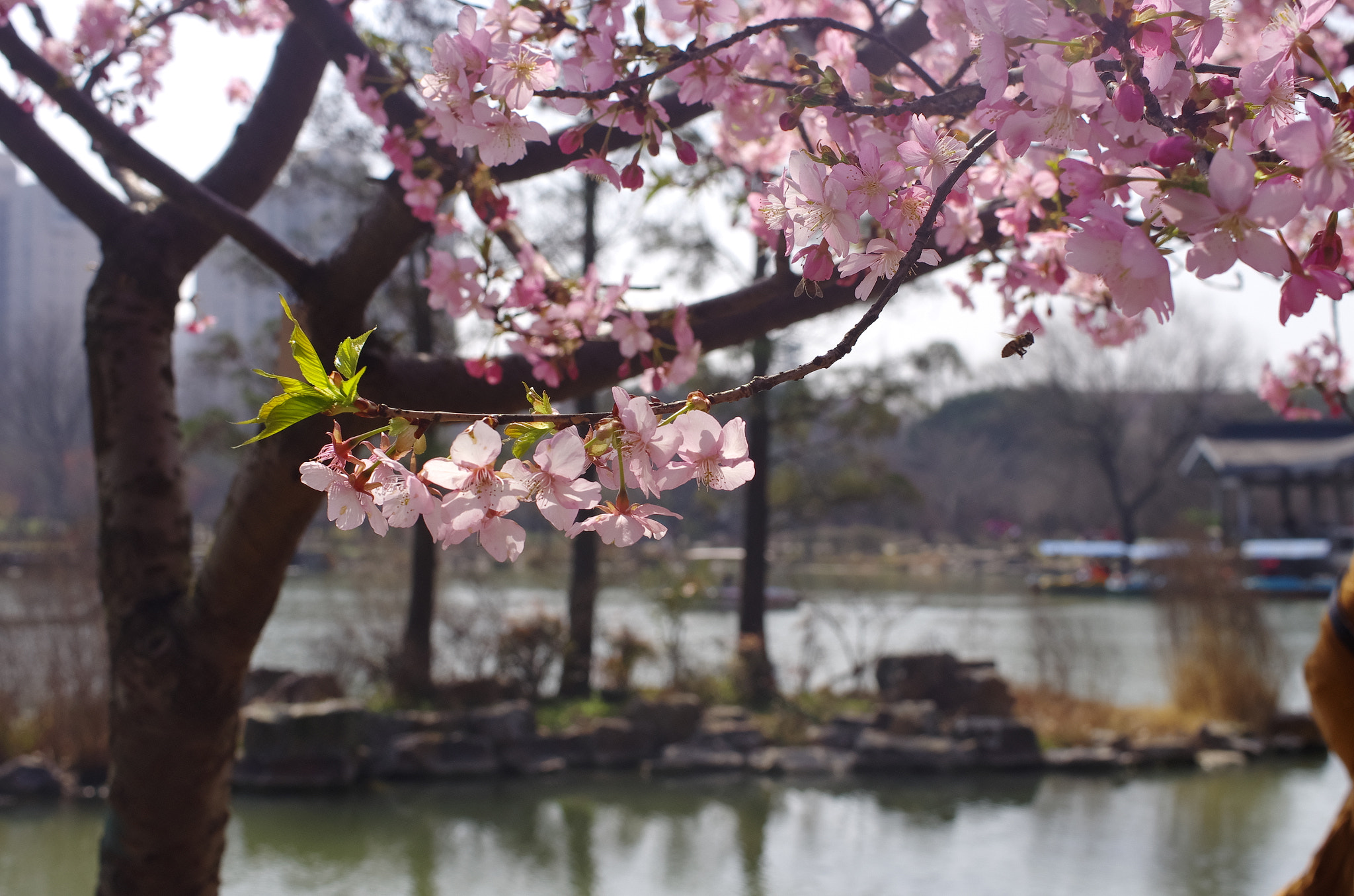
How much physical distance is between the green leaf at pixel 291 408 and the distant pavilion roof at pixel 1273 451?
Result: 22.8m

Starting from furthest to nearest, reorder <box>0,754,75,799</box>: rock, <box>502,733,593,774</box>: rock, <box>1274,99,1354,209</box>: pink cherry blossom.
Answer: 1. <box>502,733,593,774</box>: rock
2. <box>0,754,75,799</box>: rock
3. <box>1274,99,1354,209</box>: pink cherry blossom

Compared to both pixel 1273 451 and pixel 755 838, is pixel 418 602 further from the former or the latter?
pixel 1273 451

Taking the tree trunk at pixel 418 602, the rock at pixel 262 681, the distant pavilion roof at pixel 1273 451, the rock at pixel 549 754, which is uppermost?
the distant pavilion roof at pixel 1273 451

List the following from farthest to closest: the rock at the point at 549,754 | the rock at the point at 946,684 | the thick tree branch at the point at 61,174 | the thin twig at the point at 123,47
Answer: the rock at the point at 946,684 → the rock at the point at 549,754 → the thin twig at the point at 123,47 → the thick tree branch at the point at 61,174

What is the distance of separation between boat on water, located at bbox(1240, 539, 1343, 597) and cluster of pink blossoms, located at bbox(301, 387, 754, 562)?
59.8ft

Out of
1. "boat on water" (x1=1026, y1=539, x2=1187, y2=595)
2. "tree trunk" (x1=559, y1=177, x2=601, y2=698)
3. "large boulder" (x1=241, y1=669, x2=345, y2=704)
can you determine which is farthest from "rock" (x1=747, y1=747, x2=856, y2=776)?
"boat on water" (x1=1026, y1=539, x2=1187, y2=595)

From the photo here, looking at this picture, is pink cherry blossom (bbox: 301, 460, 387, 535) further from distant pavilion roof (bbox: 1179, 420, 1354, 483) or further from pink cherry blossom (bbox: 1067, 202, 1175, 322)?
distant pavilion roof (bbox: 1179, 420, 1354, 483)

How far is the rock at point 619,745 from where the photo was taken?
6.11 meters

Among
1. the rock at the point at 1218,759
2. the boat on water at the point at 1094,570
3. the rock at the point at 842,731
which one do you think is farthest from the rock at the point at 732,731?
the boat on water at the point at 1094,570

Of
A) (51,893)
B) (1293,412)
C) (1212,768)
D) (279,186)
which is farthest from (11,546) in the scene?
(1293,412)

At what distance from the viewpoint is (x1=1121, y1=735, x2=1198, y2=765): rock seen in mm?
6246

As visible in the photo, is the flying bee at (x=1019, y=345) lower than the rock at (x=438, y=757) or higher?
higher

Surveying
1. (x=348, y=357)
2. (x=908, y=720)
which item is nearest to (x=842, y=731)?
(x=908, y=720)

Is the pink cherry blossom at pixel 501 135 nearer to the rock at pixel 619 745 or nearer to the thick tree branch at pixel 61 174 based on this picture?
the thick tree branch at pixel 61 174
